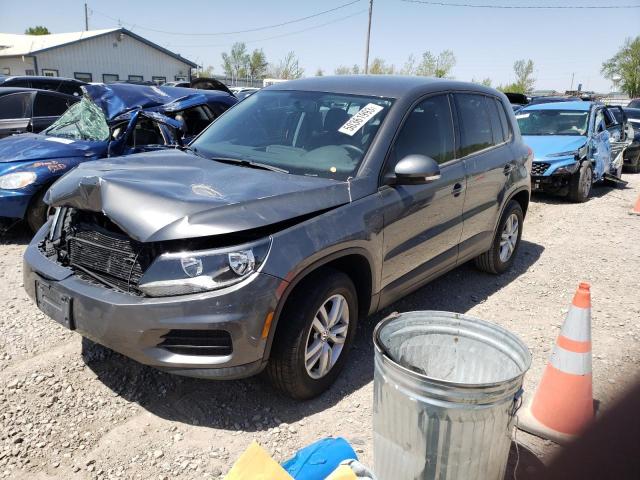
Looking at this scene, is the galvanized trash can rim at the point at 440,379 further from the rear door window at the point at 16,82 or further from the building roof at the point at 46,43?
the building roof at the point at 46,43

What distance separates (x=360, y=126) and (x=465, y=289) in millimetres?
2228

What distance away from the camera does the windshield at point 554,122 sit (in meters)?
9.66

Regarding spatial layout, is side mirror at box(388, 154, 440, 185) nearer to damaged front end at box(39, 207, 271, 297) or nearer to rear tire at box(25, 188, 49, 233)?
damaged front end at box(39, 207, 271, 297)

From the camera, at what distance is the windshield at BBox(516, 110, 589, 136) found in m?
9.66

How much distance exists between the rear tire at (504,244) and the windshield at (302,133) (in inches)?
83.4

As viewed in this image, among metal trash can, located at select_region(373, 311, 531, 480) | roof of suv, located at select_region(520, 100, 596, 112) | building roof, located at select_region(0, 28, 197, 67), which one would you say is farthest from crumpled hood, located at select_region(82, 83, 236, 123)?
building roof, located at select_region(0, 28, 197, 67)

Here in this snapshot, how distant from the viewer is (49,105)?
28.4 feet

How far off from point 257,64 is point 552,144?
58.6m

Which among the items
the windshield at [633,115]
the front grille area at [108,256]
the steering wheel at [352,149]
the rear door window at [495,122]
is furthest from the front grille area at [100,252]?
the windshield at [633,115]

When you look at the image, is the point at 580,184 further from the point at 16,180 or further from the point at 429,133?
the point at 16,180

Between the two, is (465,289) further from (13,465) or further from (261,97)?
(13,465)

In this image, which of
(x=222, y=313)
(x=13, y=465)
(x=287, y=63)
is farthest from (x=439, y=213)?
(x=287, y=63)

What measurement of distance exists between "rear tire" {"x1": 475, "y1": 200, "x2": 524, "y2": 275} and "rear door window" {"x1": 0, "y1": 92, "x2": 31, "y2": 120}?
7671 mm

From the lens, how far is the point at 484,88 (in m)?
4.69
